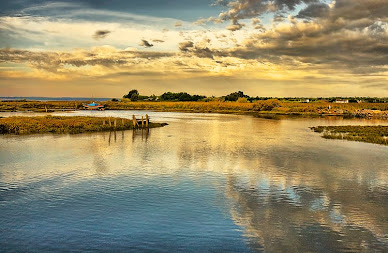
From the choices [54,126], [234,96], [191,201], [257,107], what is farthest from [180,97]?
[191,201]

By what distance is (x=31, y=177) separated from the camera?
20391 mm

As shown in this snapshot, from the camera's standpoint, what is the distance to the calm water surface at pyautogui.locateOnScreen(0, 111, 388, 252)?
11.9 meters

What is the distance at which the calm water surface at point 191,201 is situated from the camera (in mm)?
11867

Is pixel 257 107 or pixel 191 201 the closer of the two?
pixel 191 201

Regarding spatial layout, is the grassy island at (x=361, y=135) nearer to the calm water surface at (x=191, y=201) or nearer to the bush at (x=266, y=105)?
the calm water surface at (x=191, y=201)

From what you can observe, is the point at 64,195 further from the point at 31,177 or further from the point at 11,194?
the point at 31,177

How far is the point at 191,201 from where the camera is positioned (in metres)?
16.3

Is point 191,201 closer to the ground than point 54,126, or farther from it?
closer to the ground

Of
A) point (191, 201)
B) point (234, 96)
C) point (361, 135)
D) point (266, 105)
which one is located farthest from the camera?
point (234, 96)

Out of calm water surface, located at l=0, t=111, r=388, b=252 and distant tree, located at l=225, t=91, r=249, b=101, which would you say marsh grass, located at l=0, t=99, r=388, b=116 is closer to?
distant tree, located at l=225, t=91, r=249, b=101

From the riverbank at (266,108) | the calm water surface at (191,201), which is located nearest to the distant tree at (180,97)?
the riverbank at (266,108)

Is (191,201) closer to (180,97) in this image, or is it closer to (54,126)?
(54,126)

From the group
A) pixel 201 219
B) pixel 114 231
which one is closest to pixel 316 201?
pixel 201 219

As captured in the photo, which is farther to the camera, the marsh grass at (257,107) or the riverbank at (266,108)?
the marsh grass at (257,107)
